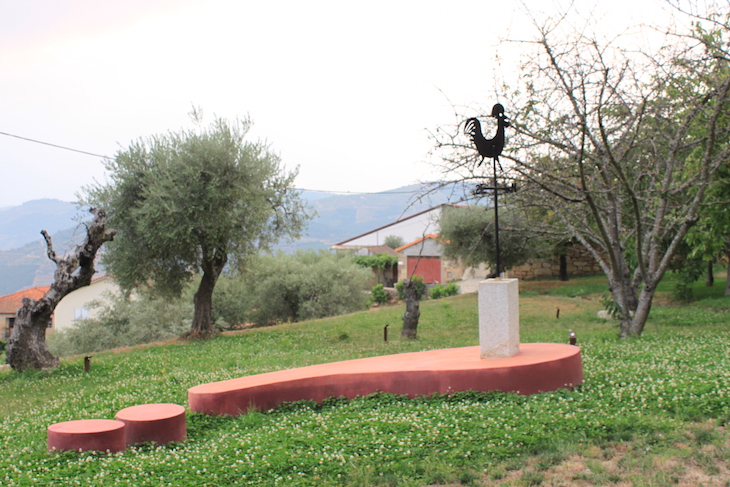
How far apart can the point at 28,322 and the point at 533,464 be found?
41.1 ft

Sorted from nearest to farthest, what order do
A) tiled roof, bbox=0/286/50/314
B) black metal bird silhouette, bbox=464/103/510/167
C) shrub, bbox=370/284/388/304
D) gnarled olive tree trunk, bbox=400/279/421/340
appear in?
black metal bird silhouette, bbox=464/103/510/167, gnarled olive tree trunk, bbox=400/279/421/340, shrub, bbox=370/284/388/304, tiled roof, bbox=0/286/50/314

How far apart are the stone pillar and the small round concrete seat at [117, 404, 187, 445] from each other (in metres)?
4.08

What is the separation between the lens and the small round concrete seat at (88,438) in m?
5.90

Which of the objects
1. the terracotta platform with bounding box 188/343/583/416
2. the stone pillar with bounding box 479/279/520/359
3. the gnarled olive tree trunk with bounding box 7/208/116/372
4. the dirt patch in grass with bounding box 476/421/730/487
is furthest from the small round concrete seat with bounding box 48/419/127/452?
the gnarled olive tree trunk with bounding box 7/208/116/372

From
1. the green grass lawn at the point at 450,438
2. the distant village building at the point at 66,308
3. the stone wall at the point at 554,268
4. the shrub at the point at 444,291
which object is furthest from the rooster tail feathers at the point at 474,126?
the distant village building at the point at 66,308

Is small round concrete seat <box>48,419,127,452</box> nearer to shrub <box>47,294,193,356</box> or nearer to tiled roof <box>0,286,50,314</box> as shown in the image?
shrub <box>47,294,193,356</box>

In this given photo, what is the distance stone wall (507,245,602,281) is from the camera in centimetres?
3909

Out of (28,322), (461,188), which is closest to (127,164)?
(28,322)

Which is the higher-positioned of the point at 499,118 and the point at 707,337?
the point at 499,118

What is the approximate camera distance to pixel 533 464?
16.5 ft

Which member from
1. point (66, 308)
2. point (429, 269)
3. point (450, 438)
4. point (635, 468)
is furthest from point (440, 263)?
point (635, 468)

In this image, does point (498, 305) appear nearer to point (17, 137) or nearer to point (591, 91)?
point (591, 91)

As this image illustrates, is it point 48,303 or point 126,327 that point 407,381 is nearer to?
point 48,303

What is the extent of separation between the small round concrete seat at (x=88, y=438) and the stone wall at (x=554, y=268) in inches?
1374
